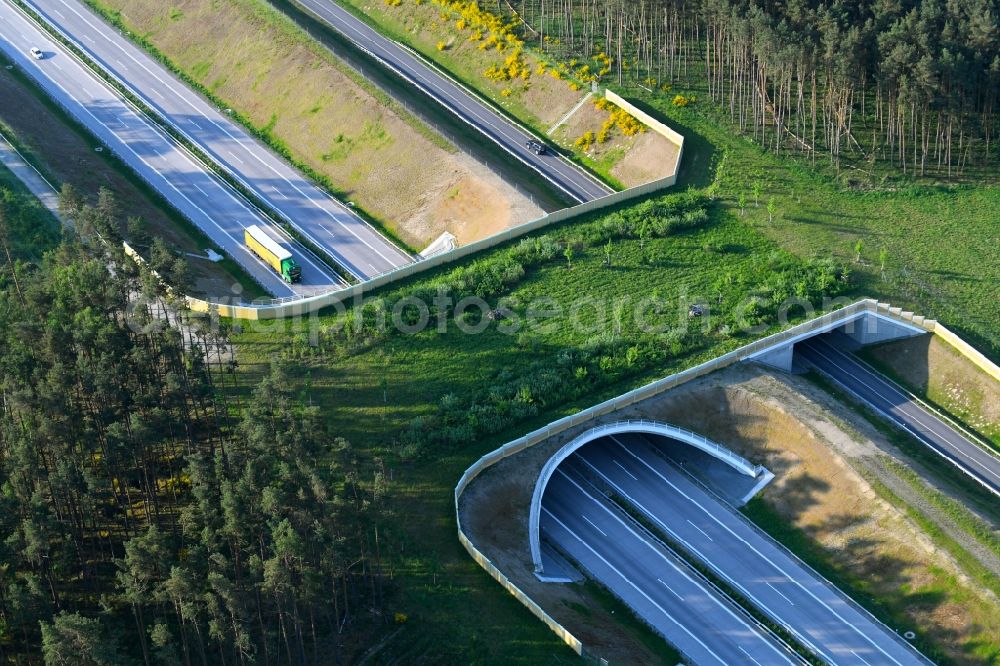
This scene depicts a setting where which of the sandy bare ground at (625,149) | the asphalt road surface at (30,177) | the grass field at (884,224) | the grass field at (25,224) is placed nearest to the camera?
the grass field at (884,224)

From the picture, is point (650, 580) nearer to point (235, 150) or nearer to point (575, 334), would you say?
point (575, 334)

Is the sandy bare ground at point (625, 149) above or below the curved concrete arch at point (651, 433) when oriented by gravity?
above

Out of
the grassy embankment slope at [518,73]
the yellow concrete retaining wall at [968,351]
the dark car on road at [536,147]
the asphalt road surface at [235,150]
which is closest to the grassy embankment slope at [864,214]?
the grassy embankment slope at [518,73]

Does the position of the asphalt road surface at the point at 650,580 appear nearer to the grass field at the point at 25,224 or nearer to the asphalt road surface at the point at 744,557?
the asphalt road surface at the point at 744,557

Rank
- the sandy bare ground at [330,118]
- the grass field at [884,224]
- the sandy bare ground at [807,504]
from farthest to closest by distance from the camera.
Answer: the sandy bare ground at [330,118]
the grass field at [884,224]
the sandy bare ground at [807,504]

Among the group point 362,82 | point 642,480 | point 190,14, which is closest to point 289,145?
point 362,82

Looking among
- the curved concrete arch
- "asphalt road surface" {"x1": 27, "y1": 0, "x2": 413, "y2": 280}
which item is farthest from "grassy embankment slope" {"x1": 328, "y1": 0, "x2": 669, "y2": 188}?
the curved concrete arch

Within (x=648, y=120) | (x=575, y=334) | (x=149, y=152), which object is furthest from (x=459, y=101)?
(x=575, y=334)
